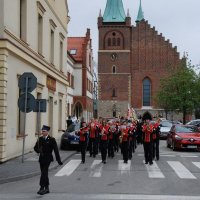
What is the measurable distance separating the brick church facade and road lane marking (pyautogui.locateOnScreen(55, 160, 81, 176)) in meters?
62.6

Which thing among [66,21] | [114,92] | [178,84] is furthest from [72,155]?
[114,92]

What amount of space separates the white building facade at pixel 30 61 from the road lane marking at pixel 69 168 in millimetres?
2070

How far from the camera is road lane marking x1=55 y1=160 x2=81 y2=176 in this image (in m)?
15.3

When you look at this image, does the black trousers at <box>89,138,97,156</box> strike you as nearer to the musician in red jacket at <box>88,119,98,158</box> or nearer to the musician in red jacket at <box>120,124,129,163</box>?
the musician in red jacket at <box>88,119,98,158</box>

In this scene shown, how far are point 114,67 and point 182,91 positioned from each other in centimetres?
2260

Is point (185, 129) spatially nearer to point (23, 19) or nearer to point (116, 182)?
point (23, 19)

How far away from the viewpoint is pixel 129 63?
81.9m

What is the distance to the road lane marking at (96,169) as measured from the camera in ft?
48.9

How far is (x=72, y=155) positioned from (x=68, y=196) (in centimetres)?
1137

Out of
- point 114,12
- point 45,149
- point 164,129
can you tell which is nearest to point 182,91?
point 164,129

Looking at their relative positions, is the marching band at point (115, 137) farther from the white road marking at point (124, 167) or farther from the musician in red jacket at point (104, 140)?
the white road marking at point (124, 167)

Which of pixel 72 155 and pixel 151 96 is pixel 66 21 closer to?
pixel 72 155

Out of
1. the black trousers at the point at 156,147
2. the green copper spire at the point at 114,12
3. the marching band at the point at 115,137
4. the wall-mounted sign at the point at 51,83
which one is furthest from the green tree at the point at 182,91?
the black trousers at the point at 156,147

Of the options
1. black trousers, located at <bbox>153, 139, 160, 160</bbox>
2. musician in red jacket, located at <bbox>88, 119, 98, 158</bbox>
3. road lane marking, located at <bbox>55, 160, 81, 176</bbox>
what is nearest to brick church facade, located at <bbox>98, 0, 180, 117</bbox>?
musician in red jacket, located at <bbox>88, 119, 98, 158</bbox>
